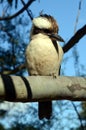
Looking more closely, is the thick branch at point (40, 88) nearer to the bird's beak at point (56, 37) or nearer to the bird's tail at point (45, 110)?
the bird's tail at point (45, 110)

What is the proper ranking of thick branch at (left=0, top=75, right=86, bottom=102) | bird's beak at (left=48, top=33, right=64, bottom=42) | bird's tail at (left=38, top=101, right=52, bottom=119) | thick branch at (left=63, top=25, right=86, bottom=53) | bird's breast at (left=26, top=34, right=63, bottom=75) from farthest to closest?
thick branch at (left=63, top=25, right=86, bottom=53) → bird's breast at (left=26, top=34, right=63, bottom=75) → bird's beak at (left=48, top=33, right=64, bottom=42) → bird's tail at (left=38, top=101, right=52, bottom=119) → thick branch at (left=0, top=75, right=86, bottom=102)

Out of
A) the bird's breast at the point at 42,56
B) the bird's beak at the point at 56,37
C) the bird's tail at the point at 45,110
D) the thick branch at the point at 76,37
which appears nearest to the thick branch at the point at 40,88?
the bird's tail at the point at 45,110

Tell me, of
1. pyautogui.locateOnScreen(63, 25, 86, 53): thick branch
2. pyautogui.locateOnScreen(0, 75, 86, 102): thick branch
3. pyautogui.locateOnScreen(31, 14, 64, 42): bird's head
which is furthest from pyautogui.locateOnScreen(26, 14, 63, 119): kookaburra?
pyautogui.locateOnScreen(0, 75, 86, 102): thick branch

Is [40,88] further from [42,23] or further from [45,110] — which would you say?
[42,23]

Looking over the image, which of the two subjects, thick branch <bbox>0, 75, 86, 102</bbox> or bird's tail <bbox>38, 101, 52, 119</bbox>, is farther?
bird's tail <bbox>38, 101, 52, 119</bbox>

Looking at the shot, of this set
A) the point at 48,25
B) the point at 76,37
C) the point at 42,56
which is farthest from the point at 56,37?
the point at 76,37

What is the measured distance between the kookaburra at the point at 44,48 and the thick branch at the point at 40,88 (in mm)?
492

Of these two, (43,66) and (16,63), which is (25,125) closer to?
(16,63)

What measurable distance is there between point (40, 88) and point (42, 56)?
2.82 feet

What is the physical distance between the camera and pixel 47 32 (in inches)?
67.9

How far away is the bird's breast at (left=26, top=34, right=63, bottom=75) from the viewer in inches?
69.6

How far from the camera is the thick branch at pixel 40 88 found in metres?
0.93

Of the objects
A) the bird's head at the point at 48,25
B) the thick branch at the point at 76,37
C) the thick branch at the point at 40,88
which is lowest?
the thick branch at the point at 76,37

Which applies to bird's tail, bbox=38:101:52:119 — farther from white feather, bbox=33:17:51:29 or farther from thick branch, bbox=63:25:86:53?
thick branch, bbox=63:25:86:53
